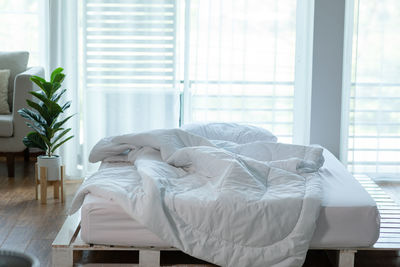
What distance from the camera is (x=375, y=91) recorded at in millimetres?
4711

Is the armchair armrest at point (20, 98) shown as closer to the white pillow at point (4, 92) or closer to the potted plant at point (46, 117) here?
the white pillow at point (4, 92)

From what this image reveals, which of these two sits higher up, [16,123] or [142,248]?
[16,123]

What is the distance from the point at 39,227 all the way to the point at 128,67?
65.5 inches

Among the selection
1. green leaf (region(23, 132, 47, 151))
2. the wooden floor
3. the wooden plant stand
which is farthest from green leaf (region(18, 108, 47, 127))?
the wooden floor

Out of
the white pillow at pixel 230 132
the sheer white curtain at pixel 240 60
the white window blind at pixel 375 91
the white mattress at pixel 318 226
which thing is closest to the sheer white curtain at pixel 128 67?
the sheer white curtain at pixel 240 60

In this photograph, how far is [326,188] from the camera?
2941mm

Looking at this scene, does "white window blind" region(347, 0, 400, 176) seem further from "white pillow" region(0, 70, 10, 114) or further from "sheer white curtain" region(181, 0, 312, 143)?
"white pillow" region(0, 70, 10, 114)

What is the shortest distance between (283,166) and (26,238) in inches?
54.5

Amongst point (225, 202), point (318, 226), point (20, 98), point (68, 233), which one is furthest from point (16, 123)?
point (318, 226)

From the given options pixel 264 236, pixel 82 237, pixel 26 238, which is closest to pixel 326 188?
pixel 264 236

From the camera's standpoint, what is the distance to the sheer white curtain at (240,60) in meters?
4.65

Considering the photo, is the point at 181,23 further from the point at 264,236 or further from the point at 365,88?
the point at 264,236

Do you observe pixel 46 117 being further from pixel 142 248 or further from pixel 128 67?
pixel 142 248

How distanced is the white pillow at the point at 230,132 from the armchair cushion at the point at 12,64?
1.75 m
